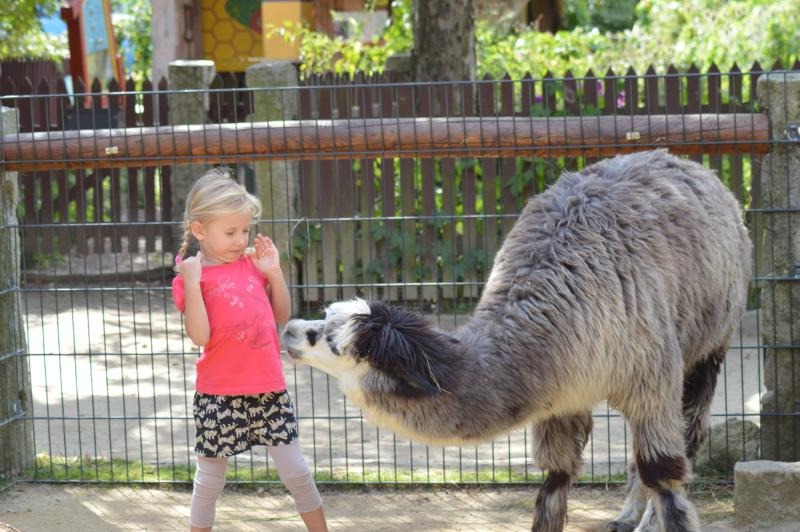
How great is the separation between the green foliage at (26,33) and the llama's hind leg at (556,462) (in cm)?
1155

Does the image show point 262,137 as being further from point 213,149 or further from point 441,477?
point 441,477

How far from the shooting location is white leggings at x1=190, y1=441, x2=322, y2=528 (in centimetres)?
427

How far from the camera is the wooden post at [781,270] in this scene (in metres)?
5.18

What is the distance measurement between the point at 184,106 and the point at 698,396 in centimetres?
667

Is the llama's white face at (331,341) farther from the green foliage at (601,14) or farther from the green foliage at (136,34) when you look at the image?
the green foliage at (601,14)

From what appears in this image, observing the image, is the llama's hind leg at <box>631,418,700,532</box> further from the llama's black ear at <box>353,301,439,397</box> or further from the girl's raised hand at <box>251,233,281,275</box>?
the girl's raised hand at <box>251,233,281,275</box>

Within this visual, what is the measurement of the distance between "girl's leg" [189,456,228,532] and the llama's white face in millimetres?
628

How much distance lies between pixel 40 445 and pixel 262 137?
8.40 feet

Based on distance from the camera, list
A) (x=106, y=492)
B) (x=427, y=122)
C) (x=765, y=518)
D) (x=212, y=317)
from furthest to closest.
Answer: (x=106, y=492)
(x=427, y=122)
(x=765, y=518)
(x=212, y=317)

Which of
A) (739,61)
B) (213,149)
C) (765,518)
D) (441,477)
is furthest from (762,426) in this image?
(739,61)

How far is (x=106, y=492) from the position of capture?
5707 millimetres

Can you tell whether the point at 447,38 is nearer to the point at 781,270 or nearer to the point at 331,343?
the point at 781,270

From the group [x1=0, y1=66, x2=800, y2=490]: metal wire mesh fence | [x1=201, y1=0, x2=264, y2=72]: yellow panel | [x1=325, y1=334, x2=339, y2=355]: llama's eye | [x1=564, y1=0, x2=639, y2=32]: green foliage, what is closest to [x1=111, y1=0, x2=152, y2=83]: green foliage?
[x1=201, y1=0, x2=264, y2=72]: yellow panel

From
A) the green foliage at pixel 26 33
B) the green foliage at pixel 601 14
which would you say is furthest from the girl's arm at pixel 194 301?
the green foliage at pixel 601 14
